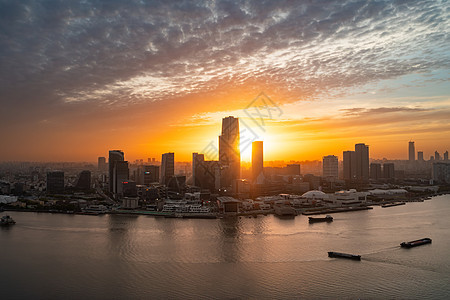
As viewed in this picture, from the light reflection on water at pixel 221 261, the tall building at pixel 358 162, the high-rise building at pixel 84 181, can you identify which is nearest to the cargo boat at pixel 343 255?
the light reflection on water at pixel 221 261

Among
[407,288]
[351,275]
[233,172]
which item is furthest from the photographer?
[233,172]

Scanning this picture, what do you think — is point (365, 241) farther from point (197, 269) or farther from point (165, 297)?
point (165, 297)

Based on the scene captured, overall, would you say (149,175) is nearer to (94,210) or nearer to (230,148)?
(230,148)

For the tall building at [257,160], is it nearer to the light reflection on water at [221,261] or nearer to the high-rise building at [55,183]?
the high-rise building at [55,183]

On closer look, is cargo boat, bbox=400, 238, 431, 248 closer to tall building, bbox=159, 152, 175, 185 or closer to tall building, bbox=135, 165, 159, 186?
tall building, bbox=159, 152, 175, 185

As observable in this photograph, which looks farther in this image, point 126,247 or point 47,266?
point 126,247

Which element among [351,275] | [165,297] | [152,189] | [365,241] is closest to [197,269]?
[165,297]

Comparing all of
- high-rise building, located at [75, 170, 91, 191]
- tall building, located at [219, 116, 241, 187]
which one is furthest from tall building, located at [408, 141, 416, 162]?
high-rise building, located at [75, 170, 91, 191]

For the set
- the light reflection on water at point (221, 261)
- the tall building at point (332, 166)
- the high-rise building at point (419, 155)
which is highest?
the high-rise building at point (419, 155)
